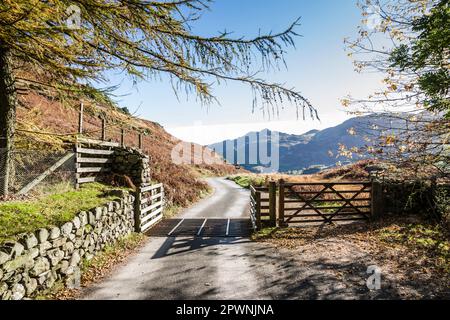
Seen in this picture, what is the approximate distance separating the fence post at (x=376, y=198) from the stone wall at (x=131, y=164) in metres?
10.3

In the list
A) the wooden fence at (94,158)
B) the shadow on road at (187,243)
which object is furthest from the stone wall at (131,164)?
the shadow on road at (187,243)

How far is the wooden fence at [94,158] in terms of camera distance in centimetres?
1116

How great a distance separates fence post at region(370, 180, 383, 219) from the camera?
12109 mm

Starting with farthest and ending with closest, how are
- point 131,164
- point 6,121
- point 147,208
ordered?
point 131,164
point 147,208
point 6,121

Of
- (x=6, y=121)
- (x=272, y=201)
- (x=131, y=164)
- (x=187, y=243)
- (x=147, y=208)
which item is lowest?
(x=187, y=243)

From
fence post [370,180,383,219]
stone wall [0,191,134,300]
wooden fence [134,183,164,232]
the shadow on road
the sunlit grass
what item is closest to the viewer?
stone wall [0,191,134,300]

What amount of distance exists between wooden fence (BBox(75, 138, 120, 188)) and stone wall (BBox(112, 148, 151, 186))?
0.31 meters

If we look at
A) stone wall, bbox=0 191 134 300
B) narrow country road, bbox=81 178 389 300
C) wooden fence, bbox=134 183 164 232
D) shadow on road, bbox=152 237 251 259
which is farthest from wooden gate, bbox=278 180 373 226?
stone wall, bbox=0 191 134 300

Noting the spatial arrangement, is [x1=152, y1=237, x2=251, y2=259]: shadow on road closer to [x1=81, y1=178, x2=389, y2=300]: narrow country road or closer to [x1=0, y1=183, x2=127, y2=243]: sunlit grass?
[x1=81, y1=178, x2=389, y2=300]: narrow country road

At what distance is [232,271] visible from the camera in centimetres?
697

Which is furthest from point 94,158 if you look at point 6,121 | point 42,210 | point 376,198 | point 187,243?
point 376,198

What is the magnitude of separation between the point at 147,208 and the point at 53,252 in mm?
6267

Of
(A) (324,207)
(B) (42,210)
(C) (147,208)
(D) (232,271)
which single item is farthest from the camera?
(C) (147,208)

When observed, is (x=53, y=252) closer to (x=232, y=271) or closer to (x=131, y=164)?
(x=232, y=271)
